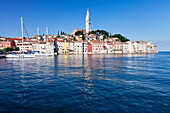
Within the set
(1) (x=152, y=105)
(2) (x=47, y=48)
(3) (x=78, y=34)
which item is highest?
(3) (x=78, y=34)

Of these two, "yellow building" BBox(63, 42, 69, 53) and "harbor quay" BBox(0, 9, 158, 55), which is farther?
"yellow building" BBox(63, 42, 69, 53)

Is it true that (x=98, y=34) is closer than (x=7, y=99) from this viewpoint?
No

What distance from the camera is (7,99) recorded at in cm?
855

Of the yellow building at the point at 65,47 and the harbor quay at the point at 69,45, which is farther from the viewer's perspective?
the yellow building at the point at 65,47

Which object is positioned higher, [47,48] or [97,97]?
[47,48]

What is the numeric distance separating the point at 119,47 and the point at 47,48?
69.5 m

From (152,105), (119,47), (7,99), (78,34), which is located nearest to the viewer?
(152,105)

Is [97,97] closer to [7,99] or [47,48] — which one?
[7,99]

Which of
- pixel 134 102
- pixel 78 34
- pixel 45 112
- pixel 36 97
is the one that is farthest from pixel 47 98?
pixel 78 34

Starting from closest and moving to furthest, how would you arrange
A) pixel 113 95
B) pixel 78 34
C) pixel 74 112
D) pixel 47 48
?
1. pixel 74 112
2. pixel 113 95
3. pixel 47 48
4. pixel 78 34

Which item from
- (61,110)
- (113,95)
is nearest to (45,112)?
(61,110)

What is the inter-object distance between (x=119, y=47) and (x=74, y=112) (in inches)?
4990

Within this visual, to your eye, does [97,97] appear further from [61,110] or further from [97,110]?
[61,110]

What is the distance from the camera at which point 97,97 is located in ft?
28.9
